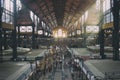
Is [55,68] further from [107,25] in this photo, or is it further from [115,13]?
[115,13]

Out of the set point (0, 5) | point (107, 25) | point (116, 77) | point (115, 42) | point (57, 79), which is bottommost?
point (57, 79)

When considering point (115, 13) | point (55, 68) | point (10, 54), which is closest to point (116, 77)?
point (115, 13)

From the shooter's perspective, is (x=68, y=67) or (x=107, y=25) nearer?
(x=107, y=25)

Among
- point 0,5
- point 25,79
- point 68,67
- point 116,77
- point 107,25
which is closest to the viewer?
point 116,77

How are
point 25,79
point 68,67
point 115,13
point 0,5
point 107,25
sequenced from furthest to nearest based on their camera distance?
point 68,67
point 107,25
point 115,13
point 0,5
point 25,79

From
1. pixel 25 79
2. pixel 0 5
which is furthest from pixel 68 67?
pixel 25 79

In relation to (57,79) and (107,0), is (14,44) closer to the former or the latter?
(57,79)

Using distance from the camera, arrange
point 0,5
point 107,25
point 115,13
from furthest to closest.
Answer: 1. point 107,25
2. point 115,13
3. point 0,5

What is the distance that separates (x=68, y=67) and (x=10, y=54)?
31.2 ft

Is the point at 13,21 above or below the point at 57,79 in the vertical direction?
above

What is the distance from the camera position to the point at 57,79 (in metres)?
31.0

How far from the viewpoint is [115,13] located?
3244 cm

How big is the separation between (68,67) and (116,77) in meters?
22.2

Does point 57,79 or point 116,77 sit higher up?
point 116,77
